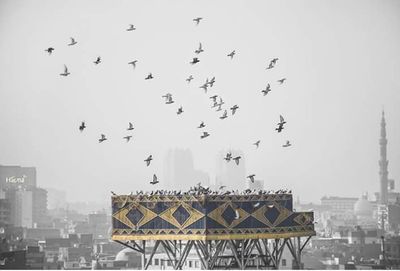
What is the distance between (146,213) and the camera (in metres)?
113

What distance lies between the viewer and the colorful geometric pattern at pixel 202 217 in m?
110

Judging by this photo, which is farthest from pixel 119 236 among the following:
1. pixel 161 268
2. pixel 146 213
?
pixel 161 268

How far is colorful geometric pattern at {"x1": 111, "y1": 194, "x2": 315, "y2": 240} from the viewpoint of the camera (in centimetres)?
11019

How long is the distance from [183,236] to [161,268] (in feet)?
77.0

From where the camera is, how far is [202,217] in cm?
10988

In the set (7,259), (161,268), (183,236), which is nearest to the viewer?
(183,236)

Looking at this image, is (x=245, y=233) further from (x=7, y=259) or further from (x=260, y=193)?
(x=7, y=259)

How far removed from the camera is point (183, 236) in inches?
4341

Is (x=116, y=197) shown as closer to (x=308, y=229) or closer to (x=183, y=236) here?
(x=183, y=236)

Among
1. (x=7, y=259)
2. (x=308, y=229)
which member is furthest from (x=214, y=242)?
(x=7, y=259)

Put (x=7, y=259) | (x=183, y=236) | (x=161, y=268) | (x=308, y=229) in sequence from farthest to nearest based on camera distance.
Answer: (x=7, y=259), (x=161, y=268), (x=308, y=229), (x=183, y=236)

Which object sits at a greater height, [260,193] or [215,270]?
[260,193]

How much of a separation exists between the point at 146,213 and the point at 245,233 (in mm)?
9069

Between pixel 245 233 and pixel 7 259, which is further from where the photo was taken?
pixel 7 259
